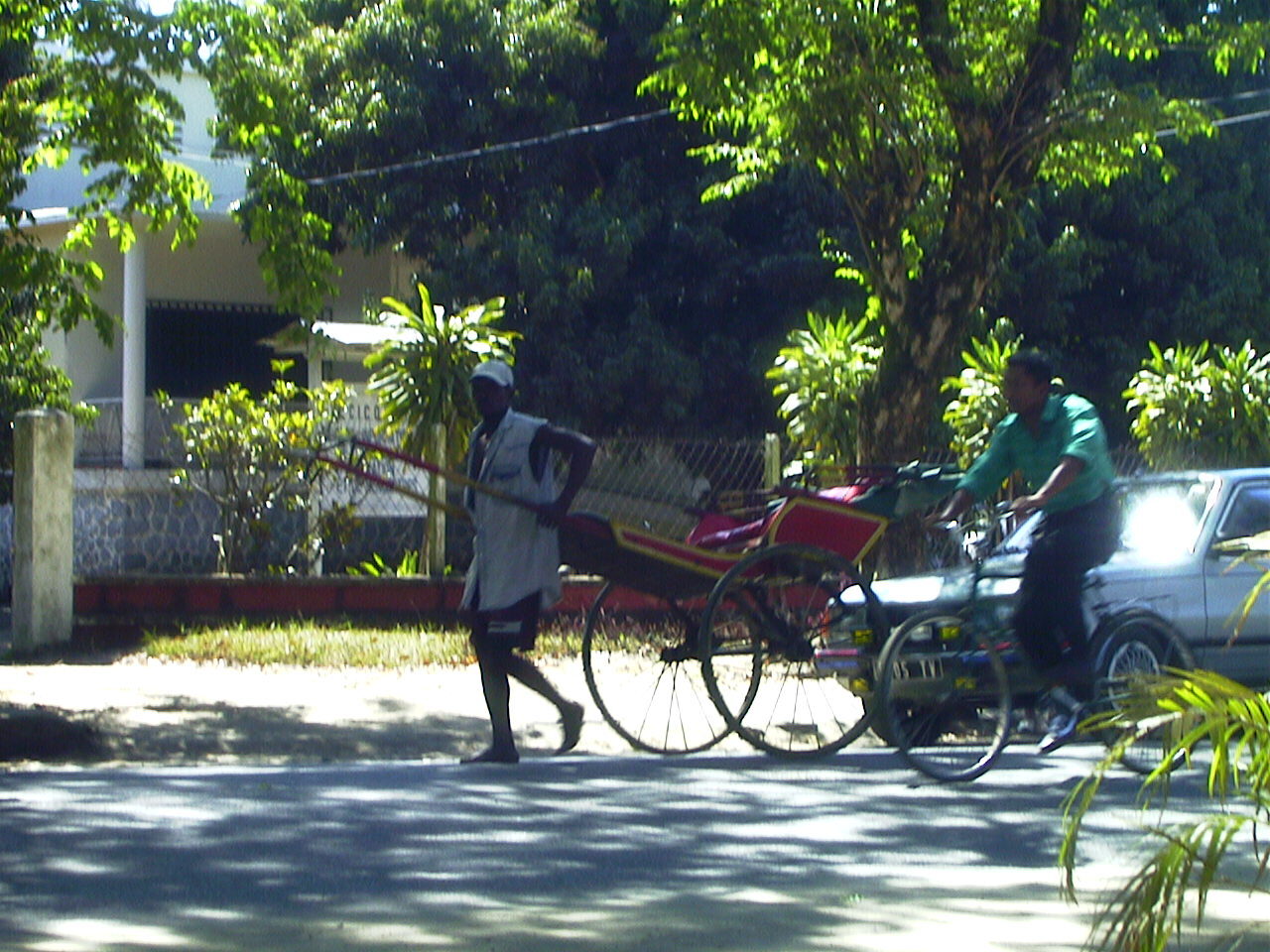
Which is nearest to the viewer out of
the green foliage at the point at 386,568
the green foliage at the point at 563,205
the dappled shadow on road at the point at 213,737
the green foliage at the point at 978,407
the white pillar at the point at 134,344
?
the dappled shadow on road at the point at 213,737

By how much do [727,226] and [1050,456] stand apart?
1286 cm

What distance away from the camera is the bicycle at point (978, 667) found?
7297 mm

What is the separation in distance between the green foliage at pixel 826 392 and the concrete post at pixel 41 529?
5.70 metres

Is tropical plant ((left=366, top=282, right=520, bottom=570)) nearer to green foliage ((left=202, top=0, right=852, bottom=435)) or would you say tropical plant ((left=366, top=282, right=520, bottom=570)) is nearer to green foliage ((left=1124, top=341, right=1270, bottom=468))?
green foliage ((left=202, top=0, right=852, bottom=435))

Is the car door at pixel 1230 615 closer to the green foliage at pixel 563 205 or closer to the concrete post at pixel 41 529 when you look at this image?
the concrete post at pixel 41 529

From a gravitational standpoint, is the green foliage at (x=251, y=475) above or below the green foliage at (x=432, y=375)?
below

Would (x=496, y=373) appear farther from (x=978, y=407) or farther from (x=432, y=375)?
(x=978, y=407)

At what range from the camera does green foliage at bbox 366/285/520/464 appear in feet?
43.7

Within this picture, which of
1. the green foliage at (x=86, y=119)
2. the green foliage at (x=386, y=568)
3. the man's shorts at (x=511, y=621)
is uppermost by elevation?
the green foliage at (x=86, y=119)

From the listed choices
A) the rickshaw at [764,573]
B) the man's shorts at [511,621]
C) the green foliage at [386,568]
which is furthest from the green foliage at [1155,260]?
the man's shorts at [511,621]

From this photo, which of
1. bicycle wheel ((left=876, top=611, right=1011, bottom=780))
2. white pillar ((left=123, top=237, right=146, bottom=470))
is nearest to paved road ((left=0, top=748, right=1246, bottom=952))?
bicycle wheel ((left=876, top=611, right=1011, bottom=780))

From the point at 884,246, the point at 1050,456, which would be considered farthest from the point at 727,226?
the point at 1050,456

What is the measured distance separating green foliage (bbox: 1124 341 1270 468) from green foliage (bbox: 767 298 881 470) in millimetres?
2392

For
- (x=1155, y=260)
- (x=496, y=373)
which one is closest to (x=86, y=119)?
(x=496, y=373)
